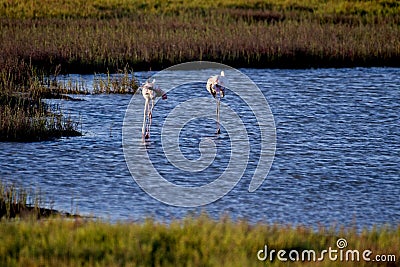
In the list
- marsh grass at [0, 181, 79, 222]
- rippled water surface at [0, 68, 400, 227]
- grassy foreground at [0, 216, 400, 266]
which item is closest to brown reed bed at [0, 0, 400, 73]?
rippled water surface at [0, 68, 400, 227]

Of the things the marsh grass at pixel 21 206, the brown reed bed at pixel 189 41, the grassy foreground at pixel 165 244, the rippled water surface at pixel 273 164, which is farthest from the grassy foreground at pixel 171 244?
the brown reed bed at pixel 189 41

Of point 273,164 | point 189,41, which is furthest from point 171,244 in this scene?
point 189,41

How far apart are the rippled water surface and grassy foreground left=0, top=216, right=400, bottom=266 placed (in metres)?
1.23

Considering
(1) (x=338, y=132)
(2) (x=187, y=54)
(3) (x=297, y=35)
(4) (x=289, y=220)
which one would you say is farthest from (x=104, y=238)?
(3) (x=297, y=35)

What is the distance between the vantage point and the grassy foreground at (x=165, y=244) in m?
6.07

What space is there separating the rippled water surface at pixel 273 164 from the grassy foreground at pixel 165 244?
1234 mm

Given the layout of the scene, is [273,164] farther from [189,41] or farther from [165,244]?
[189,41]

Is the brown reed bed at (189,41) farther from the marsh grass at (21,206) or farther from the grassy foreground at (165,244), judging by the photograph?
the grassy foreground at (165,244)

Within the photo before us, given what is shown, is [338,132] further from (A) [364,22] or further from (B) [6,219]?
(A) [364,22]

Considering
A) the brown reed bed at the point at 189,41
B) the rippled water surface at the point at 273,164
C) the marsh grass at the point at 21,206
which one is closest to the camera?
the marsh grass at the point at 21,206

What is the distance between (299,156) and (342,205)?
93.4 inches

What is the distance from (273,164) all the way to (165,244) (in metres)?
4.43

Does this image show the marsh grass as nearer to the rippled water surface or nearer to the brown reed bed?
the rippled water surface

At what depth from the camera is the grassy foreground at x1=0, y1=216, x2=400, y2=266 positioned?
6074 mm
